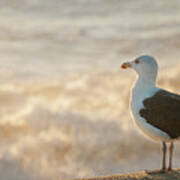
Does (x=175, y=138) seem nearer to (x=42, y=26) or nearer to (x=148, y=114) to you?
(x=148, y=114)

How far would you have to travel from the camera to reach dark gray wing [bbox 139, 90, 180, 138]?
6.91 m

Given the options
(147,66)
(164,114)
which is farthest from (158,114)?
(147,66)

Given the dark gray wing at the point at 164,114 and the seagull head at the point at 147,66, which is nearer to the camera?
the dark gray wing at the point at 164,114

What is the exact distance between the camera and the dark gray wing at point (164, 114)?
6.91 meters

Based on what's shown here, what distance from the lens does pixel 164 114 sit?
6938 mm

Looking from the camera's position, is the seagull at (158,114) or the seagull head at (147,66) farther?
the seagull head at (147,66)

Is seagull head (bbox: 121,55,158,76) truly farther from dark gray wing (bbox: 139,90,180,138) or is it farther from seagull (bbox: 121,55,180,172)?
dark gray wing (bbox: 139,90,180,138)

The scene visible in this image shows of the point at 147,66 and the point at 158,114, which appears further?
the point at 147,66

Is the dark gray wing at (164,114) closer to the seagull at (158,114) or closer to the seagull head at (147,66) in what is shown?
the seagull at (158,114)

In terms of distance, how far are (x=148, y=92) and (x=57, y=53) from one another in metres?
13.1

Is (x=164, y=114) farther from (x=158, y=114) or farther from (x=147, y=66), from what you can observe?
(x=147, y=66)

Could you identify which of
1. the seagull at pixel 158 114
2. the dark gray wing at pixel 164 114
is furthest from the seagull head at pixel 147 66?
the dark gray wing at pixel 164 114

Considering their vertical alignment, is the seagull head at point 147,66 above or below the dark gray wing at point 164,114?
above

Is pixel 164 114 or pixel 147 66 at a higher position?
pixel 147 66
